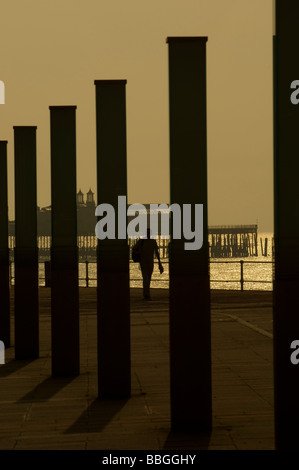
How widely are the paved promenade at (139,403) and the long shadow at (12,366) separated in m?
0.01

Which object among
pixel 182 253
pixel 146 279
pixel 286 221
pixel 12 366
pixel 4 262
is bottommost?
pixel 12 366

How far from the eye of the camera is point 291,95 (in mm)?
6137

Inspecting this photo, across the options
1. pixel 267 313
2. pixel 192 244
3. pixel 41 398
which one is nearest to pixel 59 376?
pixel 41 398

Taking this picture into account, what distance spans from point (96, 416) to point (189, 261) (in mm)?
1693

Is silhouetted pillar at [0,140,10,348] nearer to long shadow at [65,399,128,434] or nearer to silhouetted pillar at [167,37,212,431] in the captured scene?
long shadow at [65,399,128,434]

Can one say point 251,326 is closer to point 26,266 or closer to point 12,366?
point 26,266

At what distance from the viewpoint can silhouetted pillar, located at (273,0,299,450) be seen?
6148mm

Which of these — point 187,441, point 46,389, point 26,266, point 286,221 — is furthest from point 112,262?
point 26,266

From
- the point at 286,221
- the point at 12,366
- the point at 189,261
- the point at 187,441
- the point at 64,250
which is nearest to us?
the point at 286,221

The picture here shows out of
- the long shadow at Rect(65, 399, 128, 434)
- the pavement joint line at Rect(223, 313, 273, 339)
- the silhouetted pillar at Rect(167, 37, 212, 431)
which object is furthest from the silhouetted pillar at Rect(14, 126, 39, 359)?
the silhouetted pillar at Rect(167, 37, 212, 431)

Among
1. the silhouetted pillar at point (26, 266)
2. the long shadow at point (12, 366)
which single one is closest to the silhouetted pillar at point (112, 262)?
the long shadow at point (12, 366)

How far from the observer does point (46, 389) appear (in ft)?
32.6

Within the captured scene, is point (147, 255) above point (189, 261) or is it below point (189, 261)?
below

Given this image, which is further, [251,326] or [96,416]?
[251,326]
